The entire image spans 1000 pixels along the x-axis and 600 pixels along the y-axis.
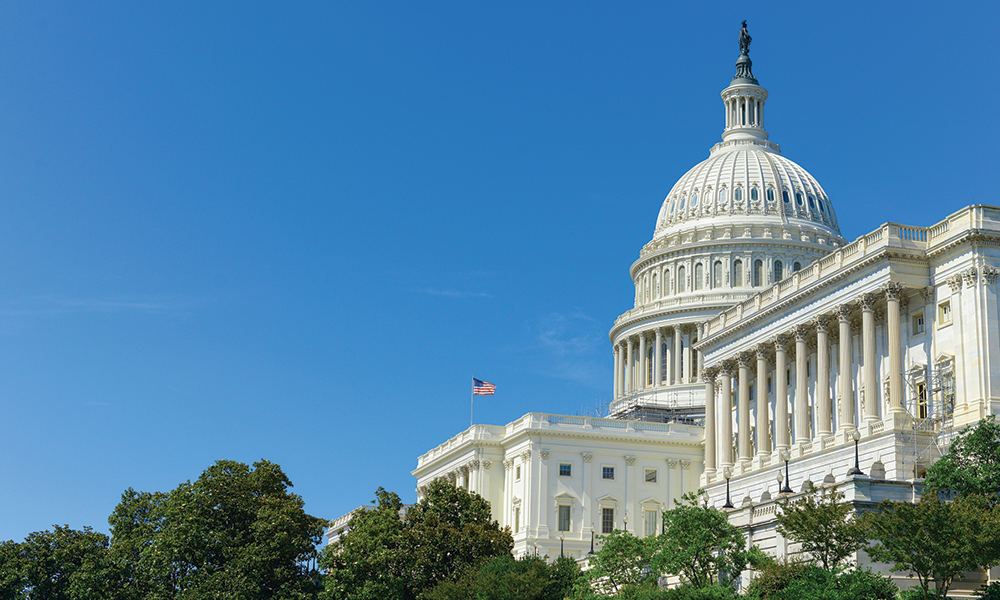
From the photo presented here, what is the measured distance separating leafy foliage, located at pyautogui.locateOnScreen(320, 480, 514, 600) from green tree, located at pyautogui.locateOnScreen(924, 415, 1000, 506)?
2503 centimetres

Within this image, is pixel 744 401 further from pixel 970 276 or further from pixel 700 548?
pixel 700 548

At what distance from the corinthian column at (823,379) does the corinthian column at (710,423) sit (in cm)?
1676

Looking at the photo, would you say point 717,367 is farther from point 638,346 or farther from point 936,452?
point 638,346

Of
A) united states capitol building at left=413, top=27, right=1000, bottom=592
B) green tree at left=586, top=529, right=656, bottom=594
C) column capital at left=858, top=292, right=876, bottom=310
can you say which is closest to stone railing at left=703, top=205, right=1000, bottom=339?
united states capitol building at left=413, top=27, right=1000, bottom=592

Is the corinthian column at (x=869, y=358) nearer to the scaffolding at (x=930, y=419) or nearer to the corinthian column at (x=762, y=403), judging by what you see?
the scaffolding at (x=930, y=419)

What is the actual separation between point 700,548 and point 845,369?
90.1 ft

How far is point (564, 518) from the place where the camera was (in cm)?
10631

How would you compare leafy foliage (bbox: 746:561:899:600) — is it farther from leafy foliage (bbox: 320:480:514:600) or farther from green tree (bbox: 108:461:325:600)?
green tree (bbox: 108:461:325:600)

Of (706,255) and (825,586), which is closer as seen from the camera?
(825,586)

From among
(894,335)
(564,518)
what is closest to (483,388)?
(564,518)

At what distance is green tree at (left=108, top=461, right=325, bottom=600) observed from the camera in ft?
246

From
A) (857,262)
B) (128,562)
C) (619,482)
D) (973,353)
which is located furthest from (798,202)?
(128,562)

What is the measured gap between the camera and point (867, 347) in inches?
3071

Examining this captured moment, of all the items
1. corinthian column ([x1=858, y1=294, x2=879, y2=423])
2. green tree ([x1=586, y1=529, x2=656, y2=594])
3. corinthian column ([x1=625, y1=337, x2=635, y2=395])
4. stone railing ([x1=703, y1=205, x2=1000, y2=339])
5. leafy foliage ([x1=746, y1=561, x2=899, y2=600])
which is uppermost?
corinthian column ([x1=625, y1=337, x2=635, y2=395])
